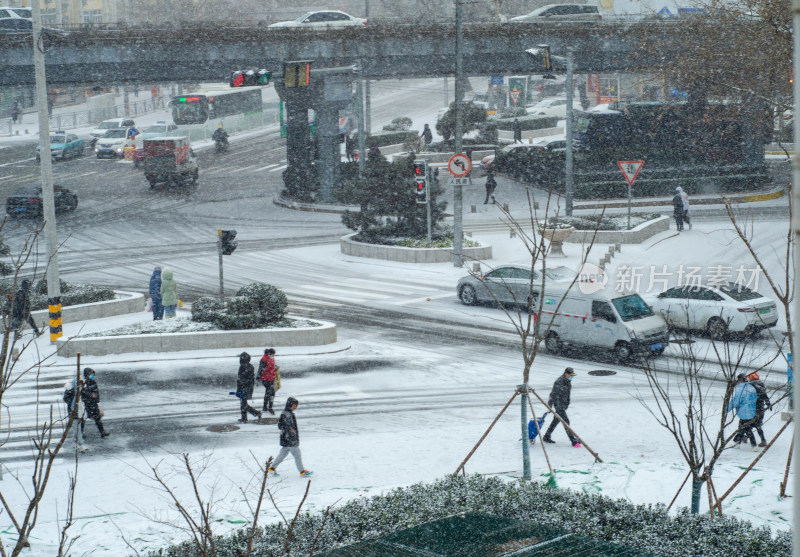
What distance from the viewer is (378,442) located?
15.1 metres

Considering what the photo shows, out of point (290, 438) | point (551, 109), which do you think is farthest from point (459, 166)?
point (551, 109)

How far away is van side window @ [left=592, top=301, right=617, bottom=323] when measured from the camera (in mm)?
20031

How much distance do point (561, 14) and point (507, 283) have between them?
30566 millimetres

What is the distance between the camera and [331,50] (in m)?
43.6

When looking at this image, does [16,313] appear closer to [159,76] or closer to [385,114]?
[159,76]

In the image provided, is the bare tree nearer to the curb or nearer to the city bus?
the curb

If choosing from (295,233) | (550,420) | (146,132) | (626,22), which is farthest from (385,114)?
(550,420)

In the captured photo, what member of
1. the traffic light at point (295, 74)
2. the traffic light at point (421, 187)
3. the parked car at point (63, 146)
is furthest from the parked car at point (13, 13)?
the traffic light at point (421, 187)

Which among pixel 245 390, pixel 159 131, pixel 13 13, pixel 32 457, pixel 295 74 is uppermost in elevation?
pixel 13 13

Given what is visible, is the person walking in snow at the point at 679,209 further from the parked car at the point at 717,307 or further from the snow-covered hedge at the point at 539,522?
the snow-covered hedge at the point at 539,522

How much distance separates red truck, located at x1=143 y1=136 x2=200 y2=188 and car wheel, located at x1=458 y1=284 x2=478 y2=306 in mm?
25434

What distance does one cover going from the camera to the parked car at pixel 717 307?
20.9 metres

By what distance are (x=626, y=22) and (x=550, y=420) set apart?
111 ft

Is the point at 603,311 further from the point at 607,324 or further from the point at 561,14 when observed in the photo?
the point at 561,14
